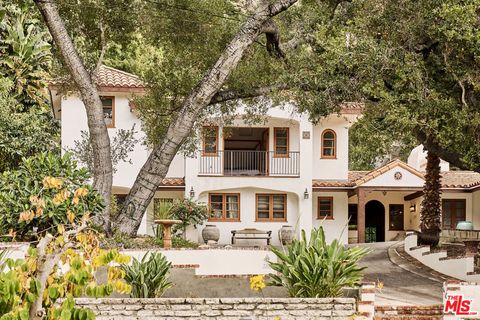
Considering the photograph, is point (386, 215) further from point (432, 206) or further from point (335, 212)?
point (432, 206)

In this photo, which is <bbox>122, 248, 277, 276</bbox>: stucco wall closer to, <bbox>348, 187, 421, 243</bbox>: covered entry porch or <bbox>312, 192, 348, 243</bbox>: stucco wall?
<bbox>312, 192, 348, 243</bbox>: stucco wall

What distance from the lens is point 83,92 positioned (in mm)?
20688

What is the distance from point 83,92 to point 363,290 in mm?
10600

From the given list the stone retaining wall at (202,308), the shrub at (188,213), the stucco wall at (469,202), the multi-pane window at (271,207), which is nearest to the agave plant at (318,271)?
the stone retaining wall at (202,308)

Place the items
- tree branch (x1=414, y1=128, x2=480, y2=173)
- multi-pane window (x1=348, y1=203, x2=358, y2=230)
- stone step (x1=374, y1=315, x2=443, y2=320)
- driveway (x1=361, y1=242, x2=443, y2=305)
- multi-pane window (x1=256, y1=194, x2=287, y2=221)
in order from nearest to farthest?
stone step (x1=374, y1=315, x2=443, y2=320), driveway (x1=361, y1=242, x2=443, y2=305), tree branch (x1=414, y1=128, x2=480, y2=173), multi-pane window (x1=256, y1=194, x2=287, y2=221), multi-pane window (x1=348, y1=203, x2=358, y2=230)

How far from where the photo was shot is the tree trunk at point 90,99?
2027cm

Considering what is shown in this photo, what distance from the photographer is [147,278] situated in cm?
1330

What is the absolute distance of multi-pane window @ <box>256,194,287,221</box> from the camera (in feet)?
109

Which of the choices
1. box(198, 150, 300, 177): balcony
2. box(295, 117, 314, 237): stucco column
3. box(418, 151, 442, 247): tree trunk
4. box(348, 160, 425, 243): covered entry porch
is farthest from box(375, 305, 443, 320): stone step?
box(348, 160, 425, 243): covered entry porch

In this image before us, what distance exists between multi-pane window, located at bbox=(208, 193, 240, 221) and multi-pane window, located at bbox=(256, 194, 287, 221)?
897mm

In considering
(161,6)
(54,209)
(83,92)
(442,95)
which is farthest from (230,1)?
(54,209)

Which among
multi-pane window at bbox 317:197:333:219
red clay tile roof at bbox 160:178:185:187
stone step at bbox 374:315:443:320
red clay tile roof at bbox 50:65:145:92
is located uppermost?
red clay tile roof at bbox 50:65:145:92

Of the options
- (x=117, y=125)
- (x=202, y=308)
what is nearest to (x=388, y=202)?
(x=117, y=125)

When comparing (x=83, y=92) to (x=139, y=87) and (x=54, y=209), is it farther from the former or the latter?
(x=139, y=87)
